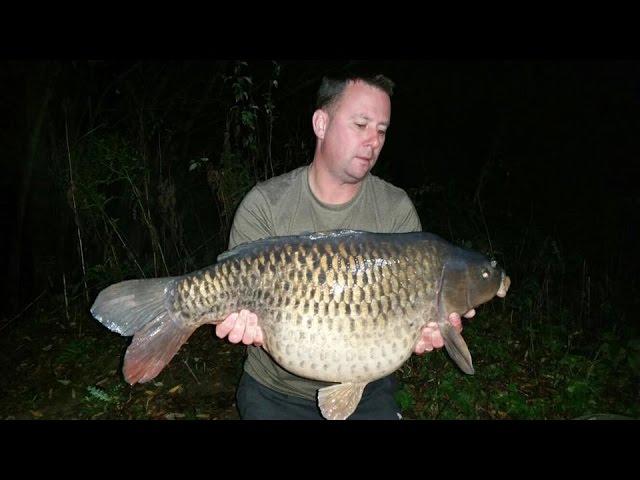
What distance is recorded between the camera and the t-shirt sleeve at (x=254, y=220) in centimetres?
203

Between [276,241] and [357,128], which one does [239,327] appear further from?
[357,128]

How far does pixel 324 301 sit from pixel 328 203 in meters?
0.51

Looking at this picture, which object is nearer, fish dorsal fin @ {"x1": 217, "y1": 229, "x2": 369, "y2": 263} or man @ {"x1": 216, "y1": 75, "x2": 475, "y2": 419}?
fish dorsal fin @ {"x1": 217, "y1": 229, "x2": 369, "y2": 263}

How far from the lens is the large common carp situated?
1653 millimetres

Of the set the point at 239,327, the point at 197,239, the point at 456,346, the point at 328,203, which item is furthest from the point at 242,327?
the point at 197,239

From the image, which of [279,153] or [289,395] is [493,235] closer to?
[279,153]

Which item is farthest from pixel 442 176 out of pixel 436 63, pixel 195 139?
pixel 195 139

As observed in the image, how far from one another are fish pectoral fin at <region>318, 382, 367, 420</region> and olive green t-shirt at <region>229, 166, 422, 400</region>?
7.6 inches

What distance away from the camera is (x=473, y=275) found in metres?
1.82

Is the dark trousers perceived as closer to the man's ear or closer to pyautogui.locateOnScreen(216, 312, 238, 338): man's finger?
pyautogui.locateOnScreen(216, 312, 238, 338): man's finger

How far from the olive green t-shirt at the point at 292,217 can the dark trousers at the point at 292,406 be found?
0.03 metres

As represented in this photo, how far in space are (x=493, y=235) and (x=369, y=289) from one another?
4571mm

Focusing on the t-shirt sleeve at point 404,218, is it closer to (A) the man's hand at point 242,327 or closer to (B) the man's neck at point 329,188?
(B) the man's neck at point 329,188

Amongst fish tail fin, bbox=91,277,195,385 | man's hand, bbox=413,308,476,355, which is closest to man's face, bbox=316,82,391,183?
man's hand, bbox=413,308,476,355
